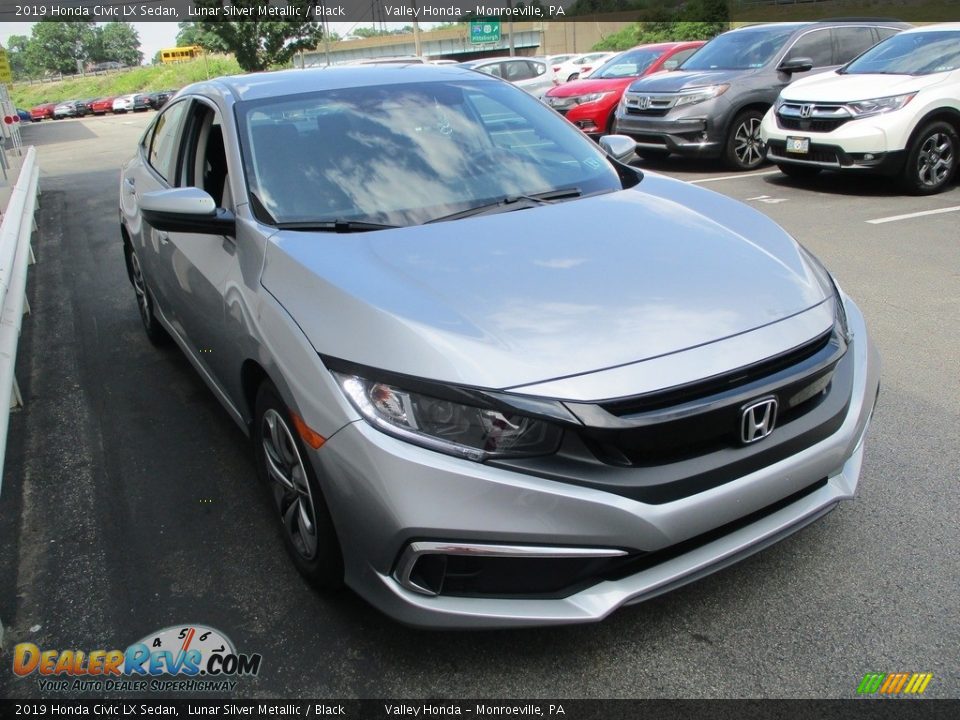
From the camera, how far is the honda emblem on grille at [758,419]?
2.19 meters

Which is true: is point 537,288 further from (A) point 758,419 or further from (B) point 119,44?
(B) point 119,44

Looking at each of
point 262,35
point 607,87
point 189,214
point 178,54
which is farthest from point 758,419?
point 178,54

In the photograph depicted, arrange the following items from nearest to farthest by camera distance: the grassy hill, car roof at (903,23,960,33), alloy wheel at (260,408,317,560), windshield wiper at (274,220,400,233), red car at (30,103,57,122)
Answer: alloy wheel at (260,408,317,560) < windshield wiper at (274,220,400,233) < car roof at (903,23,960,33) < red car at (30,103,57,122) < the grassy hill

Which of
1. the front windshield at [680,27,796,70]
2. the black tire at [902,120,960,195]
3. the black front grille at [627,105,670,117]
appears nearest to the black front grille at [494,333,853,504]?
the black tire at [902,120,960,195]

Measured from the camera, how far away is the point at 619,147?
4.13 metres

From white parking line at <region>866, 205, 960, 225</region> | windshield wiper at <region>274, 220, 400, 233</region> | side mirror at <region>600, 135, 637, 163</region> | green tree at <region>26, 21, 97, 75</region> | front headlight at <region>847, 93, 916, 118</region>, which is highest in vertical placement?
green tree at <region>26, 21, 97, 75</region>

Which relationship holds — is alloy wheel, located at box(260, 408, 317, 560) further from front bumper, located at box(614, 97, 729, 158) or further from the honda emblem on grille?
front bumper, located at box(614, 97, 729, 158)

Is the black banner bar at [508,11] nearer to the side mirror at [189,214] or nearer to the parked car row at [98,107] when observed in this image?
the parked car row at [98,107]

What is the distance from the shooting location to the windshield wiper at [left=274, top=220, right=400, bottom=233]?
2934mm

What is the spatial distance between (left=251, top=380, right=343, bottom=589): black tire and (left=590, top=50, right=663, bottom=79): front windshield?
12.0m

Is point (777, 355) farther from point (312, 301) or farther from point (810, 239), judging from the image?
point (810, 239)

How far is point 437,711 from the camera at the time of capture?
7.38 feet

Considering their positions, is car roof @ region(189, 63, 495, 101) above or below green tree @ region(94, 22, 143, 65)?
below

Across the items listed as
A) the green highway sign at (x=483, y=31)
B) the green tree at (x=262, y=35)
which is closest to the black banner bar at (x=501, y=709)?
the green highway sign at (x=483, y=31)
